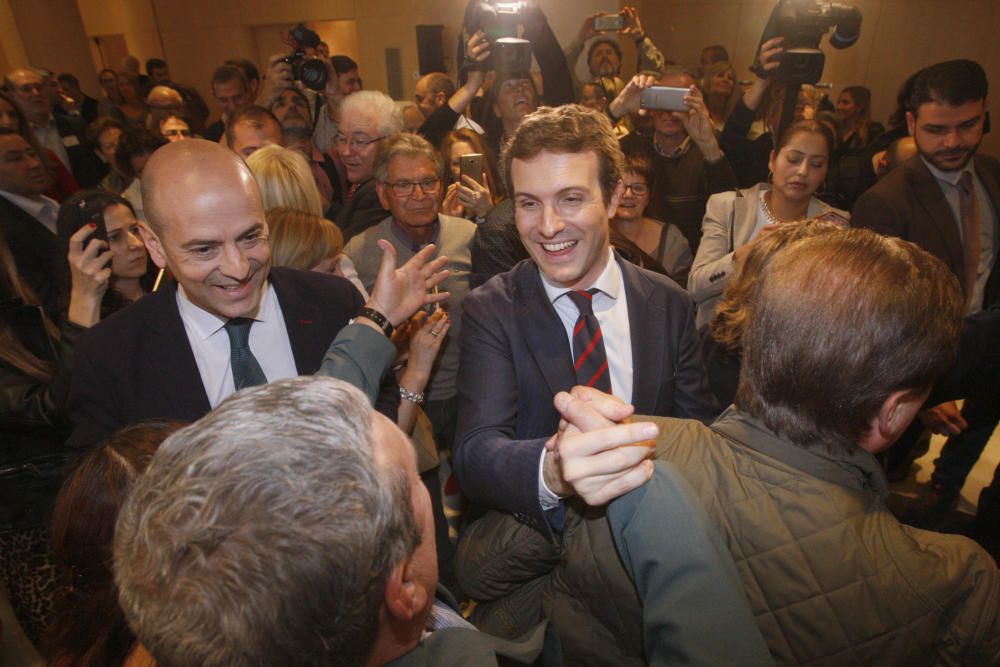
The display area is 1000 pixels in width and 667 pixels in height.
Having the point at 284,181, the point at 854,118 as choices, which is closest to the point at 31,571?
the point at 284,181

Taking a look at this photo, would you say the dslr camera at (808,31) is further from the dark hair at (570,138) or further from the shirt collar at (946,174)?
the dark hair at (570,138)

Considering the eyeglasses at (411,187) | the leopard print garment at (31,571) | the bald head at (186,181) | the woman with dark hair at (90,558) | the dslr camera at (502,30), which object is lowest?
the leopard print garment at (31,571)

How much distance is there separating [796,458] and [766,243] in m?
0.97

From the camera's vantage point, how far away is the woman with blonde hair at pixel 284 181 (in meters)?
2.38

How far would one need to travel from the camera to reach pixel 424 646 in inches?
32.7

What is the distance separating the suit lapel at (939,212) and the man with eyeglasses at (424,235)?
2.06 meters

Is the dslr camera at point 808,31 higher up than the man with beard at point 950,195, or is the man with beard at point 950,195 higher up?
the dslr camera at point 808,31

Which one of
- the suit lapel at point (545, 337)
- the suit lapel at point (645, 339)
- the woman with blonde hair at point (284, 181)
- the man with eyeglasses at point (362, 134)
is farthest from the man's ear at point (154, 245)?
the man with eyeglasses at point (362, 134)

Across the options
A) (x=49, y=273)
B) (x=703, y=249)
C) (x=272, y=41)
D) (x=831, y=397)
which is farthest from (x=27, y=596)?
(x=272, y=41)

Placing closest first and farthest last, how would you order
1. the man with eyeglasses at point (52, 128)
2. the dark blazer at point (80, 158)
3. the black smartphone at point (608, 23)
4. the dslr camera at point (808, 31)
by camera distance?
the dslr camera at point (808, 31) < the black smartphone at point (608, 23) < the man with eyeglasses at point (52, 128) < the dark blazer at point (80, 158)

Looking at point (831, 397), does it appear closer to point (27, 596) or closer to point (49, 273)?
point (27, 596)

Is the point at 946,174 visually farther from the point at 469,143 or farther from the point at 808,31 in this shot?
the point at 469,143

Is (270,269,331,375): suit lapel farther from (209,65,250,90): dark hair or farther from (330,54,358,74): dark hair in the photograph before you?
(330,54,358,74): dark hair

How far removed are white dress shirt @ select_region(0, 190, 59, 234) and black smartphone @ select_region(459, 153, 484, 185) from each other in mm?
2151
